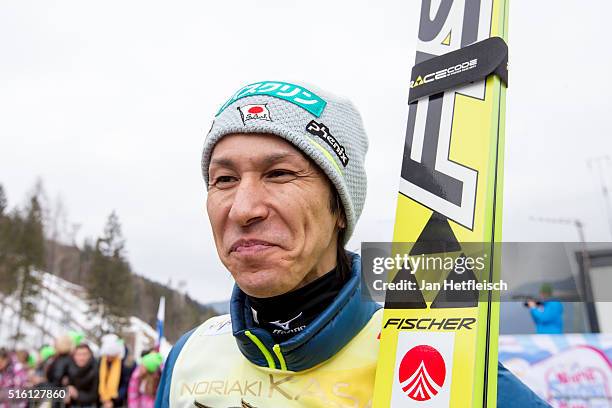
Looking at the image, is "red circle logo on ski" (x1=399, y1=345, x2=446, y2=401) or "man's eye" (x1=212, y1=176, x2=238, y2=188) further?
"man's eye" (x1=212, y1=176, x2=238, y2=188)

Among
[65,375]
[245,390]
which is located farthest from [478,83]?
[65,375]

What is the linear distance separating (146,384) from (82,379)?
0.97m

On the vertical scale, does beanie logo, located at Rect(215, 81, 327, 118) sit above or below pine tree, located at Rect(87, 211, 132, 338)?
below

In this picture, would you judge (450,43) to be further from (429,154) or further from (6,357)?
(6,357)

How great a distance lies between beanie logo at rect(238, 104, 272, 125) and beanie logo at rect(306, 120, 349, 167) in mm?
115

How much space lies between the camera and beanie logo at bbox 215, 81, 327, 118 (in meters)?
1.53

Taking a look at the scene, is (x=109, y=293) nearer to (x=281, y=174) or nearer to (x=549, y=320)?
(x=549, y=320)

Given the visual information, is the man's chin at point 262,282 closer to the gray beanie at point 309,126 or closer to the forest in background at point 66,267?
the gray beanie at point 309,126

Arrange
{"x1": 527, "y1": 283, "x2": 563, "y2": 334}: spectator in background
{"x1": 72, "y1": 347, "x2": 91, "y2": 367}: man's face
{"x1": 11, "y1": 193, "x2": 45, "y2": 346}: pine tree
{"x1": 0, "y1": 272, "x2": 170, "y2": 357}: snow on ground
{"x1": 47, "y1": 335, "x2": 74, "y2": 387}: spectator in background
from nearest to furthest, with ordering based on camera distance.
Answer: {"x1": 527, "y1": 283, "x2": 563, "y2": 334}: spectator in background → {"x1": 47, "y1": 335, "x2": 74, "y2": 387}: spectator in background → {"x1": 72, "y1": 347, "x2": 91, "y2": 367}: man's face → {"x1": 11, "y1": 193, "x2": 45, "y2": 346}: pine tree → {"x1": 0, "y1": 272, "x2": 170, "y2": 357}: snow on ground

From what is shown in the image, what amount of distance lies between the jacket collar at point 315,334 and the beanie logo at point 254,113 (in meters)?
0.51

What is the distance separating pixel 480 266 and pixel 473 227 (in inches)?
3.6

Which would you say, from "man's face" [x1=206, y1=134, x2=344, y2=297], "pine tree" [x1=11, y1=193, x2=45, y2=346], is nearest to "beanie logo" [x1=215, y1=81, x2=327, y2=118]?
"man's face" [x1=206, y1=134, x2=344, y2=297]

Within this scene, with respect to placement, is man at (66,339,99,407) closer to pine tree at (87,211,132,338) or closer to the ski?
the ski

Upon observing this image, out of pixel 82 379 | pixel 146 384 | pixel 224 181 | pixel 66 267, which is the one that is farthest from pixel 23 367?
pixel 66 267
